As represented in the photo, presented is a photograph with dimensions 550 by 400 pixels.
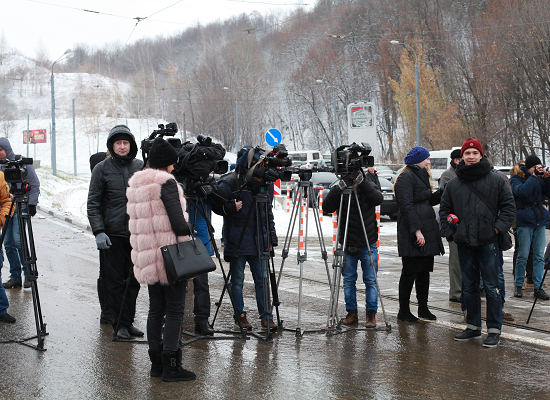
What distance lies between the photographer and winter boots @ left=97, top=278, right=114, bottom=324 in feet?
21.7

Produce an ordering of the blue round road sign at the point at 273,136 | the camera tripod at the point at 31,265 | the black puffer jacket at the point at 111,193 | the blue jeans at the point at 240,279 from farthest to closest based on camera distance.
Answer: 1. the blue round road sign at the point at 273,136
2. the blue jeans at the point at 240,279
3. the black puffer jacket at the point at 111,193
4. the camera tripod at the point at 31,265

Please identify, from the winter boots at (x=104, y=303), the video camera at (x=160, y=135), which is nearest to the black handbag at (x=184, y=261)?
the video camera at (x=160, y=135)

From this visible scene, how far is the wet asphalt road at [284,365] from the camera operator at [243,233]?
0.46 meters

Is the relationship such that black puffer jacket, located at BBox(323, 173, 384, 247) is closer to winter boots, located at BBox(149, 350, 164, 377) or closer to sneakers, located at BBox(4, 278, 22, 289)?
winter boots, located at BBox(149, 350, 164, 377)

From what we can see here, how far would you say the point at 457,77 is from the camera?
1828 inches

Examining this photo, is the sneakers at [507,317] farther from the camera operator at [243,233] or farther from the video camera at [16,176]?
the video camera at [16,176]

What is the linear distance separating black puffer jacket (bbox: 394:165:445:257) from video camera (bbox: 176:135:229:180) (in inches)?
81.9

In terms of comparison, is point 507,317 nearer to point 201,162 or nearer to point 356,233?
point 356,233

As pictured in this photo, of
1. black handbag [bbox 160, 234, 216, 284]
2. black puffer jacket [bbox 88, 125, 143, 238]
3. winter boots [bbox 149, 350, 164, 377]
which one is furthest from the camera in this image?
black puffer jacket [bbox 88, 125, 143, 238]

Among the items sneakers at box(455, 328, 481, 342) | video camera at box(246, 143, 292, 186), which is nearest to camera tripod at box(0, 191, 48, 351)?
video camera at box(246, 143, 292, 186)

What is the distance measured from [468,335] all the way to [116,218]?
3.73m

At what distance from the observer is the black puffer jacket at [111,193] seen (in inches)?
241

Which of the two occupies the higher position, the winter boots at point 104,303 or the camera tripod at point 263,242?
the camera tripod at point 263,242

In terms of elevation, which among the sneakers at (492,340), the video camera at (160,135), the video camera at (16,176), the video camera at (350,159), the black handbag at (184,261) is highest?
the video camera at (160,135)
